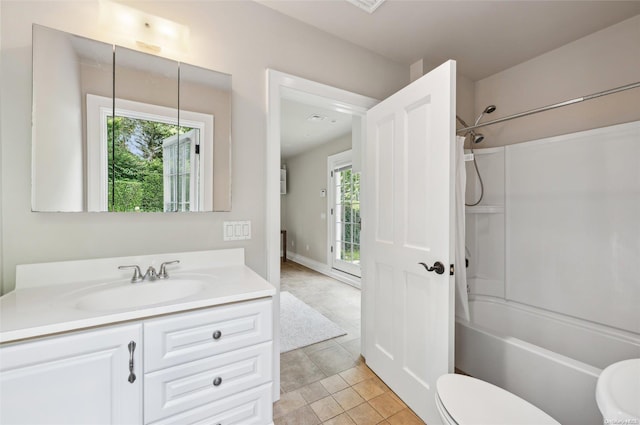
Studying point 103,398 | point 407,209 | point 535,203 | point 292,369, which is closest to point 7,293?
point 103,398

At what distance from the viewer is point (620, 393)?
2.54ft

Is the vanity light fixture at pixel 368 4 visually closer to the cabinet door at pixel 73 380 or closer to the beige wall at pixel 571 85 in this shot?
the beige wall at pixel 571 85

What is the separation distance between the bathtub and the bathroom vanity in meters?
1.39

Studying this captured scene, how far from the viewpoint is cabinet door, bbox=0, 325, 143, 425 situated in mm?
761

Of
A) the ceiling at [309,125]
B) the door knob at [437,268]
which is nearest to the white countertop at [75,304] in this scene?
the door knob at [437,268]

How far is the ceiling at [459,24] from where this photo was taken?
1.66 m

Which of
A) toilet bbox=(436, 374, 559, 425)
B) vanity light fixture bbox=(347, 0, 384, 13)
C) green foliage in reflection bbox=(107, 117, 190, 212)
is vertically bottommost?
toilet bbox=(436, 374, 559, 425)

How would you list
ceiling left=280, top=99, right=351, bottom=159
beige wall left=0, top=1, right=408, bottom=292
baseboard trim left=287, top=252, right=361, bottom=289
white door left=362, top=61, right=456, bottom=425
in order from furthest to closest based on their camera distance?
baseboard trim left=287, top=252, right=361, bottom=289, ceiling left=280, top=99, right=351, bottom=159, white door left=362, top=61, right=456, bottom=425, beige wall left=0, top=1, right=408, bottom=292

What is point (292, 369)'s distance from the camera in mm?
2023

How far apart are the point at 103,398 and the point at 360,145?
2191mm

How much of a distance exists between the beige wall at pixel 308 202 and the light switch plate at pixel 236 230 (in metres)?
3.17

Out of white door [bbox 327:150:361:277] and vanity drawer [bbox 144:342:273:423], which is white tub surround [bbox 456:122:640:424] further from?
white door [bbox 327:150:361:277]

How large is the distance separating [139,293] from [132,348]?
0.39 metres

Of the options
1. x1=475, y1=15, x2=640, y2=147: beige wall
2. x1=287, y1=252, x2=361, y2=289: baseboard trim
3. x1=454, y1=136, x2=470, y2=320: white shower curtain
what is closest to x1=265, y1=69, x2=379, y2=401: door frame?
x1=454, y1=136, x2=470, y2=320: white shower curtain
